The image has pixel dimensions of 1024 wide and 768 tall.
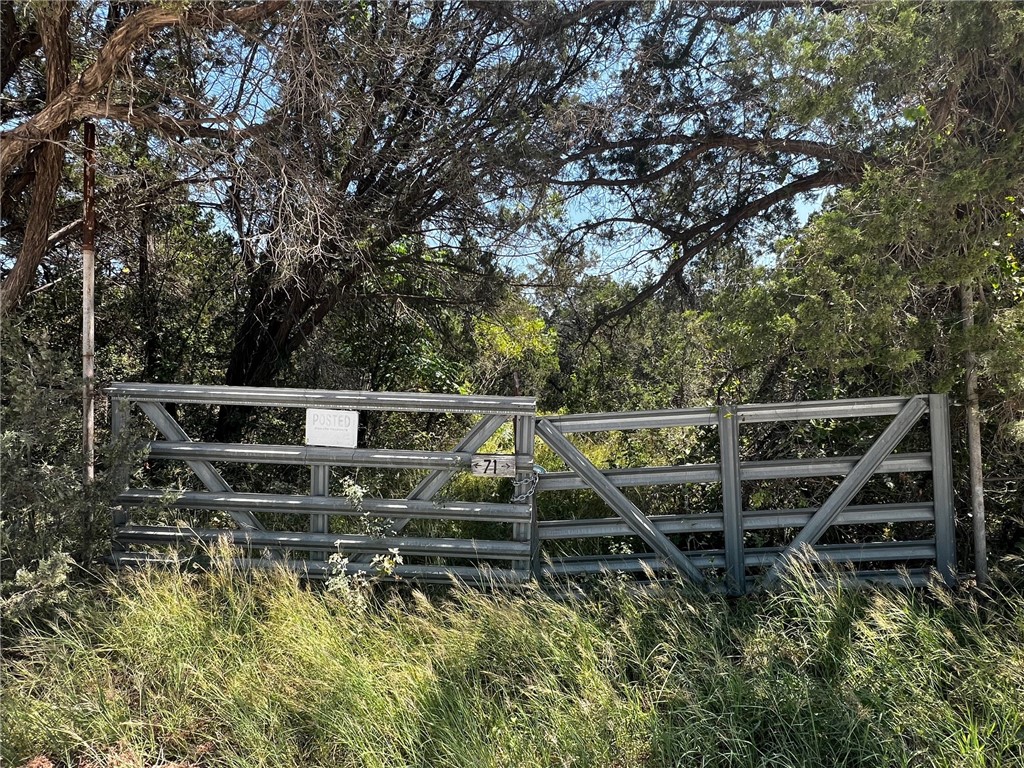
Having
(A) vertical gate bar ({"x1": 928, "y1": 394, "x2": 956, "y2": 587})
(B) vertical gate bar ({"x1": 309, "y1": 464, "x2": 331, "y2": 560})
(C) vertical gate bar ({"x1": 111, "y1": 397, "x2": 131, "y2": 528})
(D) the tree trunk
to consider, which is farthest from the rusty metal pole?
(D) the tree trunk

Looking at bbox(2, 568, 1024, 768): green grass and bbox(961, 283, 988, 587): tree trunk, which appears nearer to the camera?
bbox(2, 568, 1024, 768): green grass

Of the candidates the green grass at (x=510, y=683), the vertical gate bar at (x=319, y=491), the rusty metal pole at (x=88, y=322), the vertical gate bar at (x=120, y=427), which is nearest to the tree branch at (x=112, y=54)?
the rusty metal pole at (x=88, y=322)

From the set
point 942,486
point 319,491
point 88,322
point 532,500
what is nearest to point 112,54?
point 88,322

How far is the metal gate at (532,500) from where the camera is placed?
5.19m

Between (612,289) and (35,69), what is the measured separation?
6816 millimetres

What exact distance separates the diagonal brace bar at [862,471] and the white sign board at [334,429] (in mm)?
3158

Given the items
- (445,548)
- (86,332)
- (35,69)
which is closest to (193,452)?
(86,332)

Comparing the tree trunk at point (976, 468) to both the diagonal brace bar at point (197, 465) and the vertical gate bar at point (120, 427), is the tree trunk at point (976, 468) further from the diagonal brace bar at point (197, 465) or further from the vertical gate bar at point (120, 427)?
the vertical gate bar at point (120, 427)

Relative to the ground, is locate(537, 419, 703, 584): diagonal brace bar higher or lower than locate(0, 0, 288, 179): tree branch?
lower

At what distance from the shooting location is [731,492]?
5.33 meters

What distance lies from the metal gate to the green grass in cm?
80

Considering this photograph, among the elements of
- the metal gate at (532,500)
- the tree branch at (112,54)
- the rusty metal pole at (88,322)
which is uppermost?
the tree branch at (112,54)

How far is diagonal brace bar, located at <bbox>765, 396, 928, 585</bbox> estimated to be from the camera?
519 centimetres

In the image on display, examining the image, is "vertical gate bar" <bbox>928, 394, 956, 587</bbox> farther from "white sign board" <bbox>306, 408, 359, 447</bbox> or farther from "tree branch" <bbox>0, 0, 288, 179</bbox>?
"tree branch" <bbox>0, 0, 288, 179</bbox>
